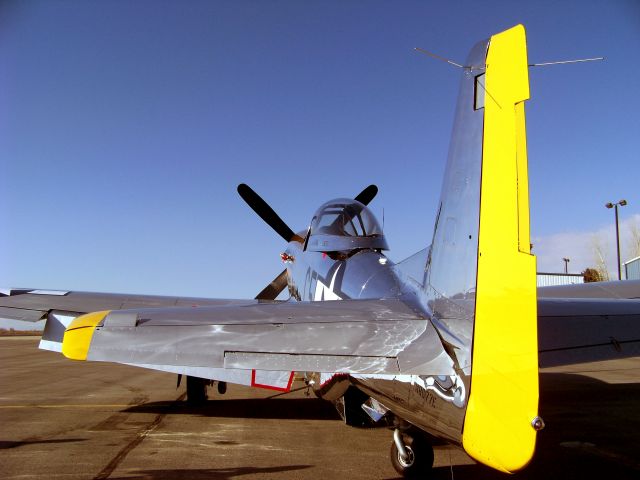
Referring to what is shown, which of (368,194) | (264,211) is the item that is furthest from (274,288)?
(368,194)

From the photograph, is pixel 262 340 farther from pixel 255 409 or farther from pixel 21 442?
pixel 255 409

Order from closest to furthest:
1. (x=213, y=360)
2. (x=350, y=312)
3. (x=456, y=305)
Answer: (x=213, y=360) → (x=456, y=305) → (x=350, y=312)

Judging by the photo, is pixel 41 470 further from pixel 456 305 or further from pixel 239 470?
pixel 456 305

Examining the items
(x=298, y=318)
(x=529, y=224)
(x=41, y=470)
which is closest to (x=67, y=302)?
(x=41, y=470)

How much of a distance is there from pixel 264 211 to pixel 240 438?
7507 millimetres

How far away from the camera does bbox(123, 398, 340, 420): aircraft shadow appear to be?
907 cm

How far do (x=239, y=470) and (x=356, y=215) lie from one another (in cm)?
375

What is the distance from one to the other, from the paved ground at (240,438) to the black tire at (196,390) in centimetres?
22

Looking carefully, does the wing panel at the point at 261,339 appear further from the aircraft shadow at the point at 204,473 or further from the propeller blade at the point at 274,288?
the propeller blade at the point at 274,288

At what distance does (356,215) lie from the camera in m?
7.41

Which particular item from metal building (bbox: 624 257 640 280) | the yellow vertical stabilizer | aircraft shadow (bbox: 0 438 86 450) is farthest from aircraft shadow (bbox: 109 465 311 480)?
metal building (bbox: 624 257 640 280)

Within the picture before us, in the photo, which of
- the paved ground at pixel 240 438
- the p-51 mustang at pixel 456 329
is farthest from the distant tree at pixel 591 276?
the p-51 mustang at pixel 456 329

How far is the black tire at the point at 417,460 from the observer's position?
514cm

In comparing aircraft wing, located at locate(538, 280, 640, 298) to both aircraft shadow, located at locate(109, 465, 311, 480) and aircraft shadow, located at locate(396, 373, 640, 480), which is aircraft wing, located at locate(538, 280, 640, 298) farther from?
aircraft shadow, located at locate(109, 465, 311, 480)
